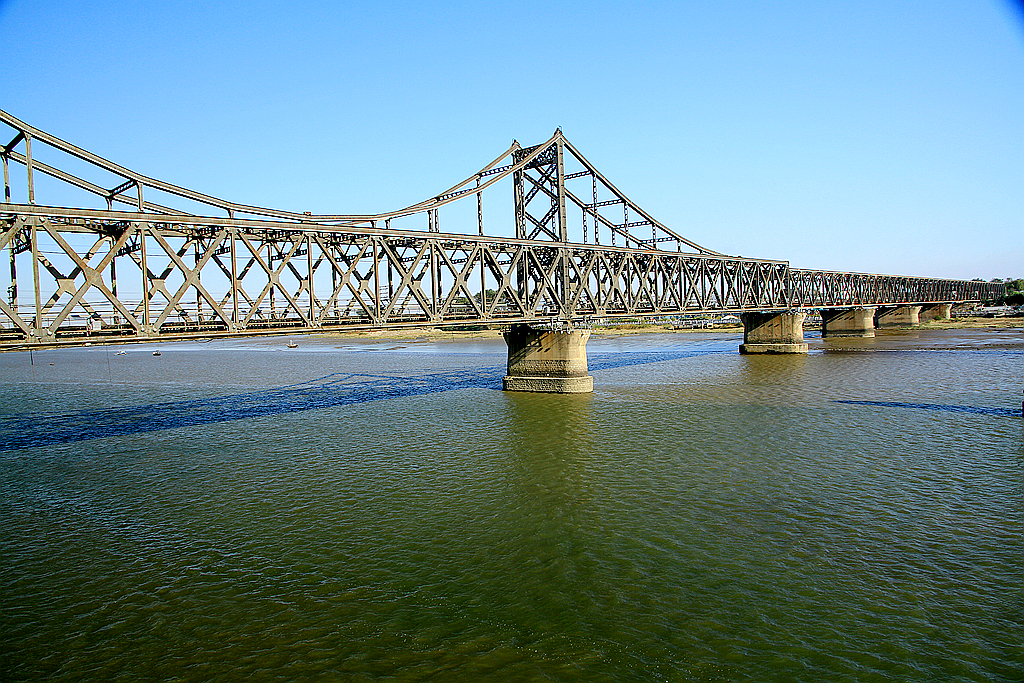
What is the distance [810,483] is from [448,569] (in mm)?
11959

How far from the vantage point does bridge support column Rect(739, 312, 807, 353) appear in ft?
233

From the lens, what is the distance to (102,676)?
9.97 meters

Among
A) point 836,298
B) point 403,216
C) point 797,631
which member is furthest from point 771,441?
point 836,298

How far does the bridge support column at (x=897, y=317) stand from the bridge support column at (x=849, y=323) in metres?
22.1

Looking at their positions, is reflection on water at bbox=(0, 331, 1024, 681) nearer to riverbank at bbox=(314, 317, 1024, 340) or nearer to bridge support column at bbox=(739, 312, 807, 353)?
bridge support column at bbox=(739, 312, 807, 353)

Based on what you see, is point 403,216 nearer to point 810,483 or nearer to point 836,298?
point 810,483

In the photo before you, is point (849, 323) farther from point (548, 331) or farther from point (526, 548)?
point (526, 548)

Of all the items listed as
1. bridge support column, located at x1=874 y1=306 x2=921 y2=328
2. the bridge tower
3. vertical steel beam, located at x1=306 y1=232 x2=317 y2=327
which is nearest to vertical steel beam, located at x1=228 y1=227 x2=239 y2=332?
vertical steel beam, located at x1=306 y1=232 x2=317 y2=327

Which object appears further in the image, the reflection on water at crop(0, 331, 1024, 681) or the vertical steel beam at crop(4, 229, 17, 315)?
the vertical steel beam at crop(4, 229, 17, 315)

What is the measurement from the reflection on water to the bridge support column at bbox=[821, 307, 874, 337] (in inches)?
3057

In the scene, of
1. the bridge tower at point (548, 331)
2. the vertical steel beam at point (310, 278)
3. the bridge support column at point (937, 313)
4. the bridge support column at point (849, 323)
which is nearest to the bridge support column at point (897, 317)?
the bridge support column at point (937, 313)

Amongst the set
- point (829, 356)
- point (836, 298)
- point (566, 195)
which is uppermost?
point (566, 195)

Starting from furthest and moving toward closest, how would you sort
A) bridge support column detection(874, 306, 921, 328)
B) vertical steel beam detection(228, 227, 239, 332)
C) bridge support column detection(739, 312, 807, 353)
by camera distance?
bridge support column detection(874, 306, 921, 328) → bridge support column detection(739, 312, 807, 353) → vertical steel beam detection(228, 227, 239, 332)

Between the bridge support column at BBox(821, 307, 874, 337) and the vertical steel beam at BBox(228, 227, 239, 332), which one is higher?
the vertical steel beam at BBox(228, 227, 239, 332)
